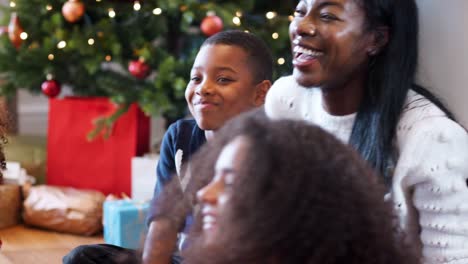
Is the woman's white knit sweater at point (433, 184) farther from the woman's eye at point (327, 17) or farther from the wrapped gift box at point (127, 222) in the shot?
the wrapped gift box at point (127, 222)

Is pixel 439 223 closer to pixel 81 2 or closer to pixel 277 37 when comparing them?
pixel 277 37

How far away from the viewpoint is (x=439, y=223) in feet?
3.49

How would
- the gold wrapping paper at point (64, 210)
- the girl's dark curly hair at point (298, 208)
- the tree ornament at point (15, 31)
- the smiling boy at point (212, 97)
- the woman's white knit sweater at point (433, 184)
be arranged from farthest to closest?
1. the tree ornament at point (15, 31)
2. the gold wrapping paper at point (64, 210)
3. the smiling boy at point (212, 97)
4. the woman's white knit sweater at point (433, 184)
5. the girl's dark curly hair at point (298, 208)

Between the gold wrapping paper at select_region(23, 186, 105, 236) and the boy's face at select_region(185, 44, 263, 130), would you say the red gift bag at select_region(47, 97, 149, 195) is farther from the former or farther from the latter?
the boy's face at select_region(185, 44, 263, 130)

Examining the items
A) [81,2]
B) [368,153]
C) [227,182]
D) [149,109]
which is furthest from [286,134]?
[81,2]

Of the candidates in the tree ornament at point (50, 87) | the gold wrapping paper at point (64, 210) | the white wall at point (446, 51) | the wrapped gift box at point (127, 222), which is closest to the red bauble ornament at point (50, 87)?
the tree ornament at point (50, 87)

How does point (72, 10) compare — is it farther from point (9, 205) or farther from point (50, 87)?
point (9, 205)

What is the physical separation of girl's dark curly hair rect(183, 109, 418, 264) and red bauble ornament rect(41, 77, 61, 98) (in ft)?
6.97

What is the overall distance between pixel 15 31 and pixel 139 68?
51 centimetres

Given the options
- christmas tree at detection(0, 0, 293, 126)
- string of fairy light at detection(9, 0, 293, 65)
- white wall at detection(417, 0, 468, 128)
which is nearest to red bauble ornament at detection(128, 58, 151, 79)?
christmas tree at detection(0, 0, 293, 126)

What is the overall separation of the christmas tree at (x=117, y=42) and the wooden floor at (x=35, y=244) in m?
0.53

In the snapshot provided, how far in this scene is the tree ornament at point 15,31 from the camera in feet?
8.63

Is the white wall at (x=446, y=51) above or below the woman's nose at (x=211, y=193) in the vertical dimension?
above

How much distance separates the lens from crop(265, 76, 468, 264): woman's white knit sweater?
1.06 m
